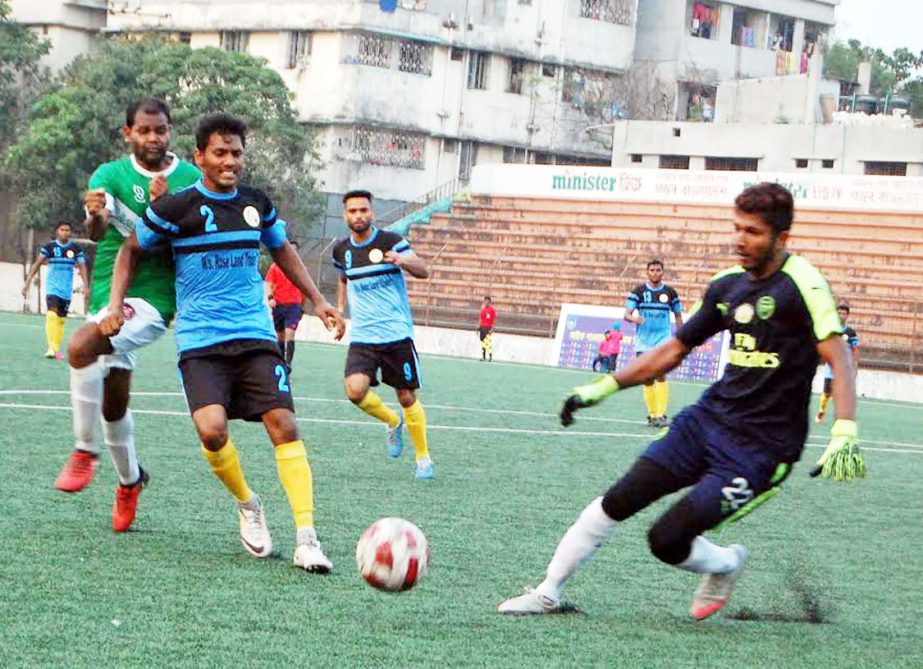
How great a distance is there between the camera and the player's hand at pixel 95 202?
301 inches

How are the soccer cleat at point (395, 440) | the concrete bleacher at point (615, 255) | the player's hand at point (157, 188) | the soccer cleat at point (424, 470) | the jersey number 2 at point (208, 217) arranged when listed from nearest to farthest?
the jersey number 2 at point (208, 217), the player's hand at point (157, 188), the soccer cleat at point (424, 470), the soccer cleat at point (395, 440), the concrete bleacher at point (615, 255)

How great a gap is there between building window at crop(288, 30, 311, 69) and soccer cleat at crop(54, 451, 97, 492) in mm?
44686

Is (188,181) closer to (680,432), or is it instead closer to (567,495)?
(680,432)

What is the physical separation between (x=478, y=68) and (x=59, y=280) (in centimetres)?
3197

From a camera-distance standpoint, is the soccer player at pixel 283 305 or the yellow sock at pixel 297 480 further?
the soccer player at pixel 283 305

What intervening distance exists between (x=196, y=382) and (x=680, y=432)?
2.17 m

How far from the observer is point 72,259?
79.6 feet

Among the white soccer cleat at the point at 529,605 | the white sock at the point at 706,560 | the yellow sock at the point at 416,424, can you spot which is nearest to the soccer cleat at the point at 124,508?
the white soccer cleat at the point at 529,605

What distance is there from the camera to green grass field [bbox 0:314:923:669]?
5652mm

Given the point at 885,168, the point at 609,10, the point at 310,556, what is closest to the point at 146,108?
the point at 310,556

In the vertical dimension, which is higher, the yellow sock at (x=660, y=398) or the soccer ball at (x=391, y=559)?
the soccer ball at (x=391, y=559)

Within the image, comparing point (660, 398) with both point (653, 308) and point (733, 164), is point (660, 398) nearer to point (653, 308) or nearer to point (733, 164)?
point (653, 308)

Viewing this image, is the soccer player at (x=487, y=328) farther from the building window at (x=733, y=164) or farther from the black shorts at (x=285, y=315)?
the building window at (x=733, y=164)

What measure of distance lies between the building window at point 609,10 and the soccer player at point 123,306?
49.5m
